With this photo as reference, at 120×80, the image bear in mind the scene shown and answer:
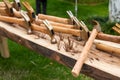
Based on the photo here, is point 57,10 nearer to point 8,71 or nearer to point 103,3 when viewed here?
point 103,3

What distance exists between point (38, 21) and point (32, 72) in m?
1.12

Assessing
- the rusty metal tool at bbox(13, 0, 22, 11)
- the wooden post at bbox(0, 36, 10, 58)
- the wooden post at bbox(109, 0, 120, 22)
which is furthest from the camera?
the wooden post at bbox(109, 0, 120, 22)

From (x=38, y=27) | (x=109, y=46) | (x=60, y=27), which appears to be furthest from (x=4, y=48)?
(x=109, y=46)

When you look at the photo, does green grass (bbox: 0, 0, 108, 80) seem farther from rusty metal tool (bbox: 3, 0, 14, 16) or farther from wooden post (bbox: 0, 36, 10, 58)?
rusty metal tool (bbox: 3, 0, 14, 16)

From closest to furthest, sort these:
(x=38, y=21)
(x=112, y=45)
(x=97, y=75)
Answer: (x=97, y=75), (x=112, y=45), (x=38, y=21)

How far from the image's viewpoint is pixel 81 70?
2301 millimetres

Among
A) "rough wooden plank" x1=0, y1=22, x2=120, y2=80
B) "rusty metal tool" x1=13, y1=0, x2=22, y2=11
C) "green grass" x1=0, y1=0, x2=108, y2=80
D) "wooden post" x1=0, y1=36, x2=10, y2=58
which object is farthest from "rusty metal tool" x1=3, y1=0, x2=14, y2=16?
"wooden post" x1=0, y1=36, x2=10, y2=58

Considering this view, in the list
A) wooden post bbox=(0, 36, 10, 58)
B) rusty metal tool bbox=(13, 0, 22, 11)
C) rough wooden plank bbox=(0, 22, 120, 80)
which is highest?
rusty metal tool bbox=(13, 0, 22, 11)

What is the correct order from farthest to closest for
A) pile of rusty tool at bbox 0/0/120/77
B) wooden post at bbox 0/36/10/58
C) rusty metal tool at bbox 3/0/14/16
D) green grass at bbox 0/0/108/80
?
wooden post at bbox 0/36/10/58 < green grass at bbox 0/0/108/80 < rusty metal tool at bbox 3/0/14/16 < pile of rusty tool at bbox 0/0/120/77

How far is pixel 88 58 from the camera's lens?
2391 millimetres

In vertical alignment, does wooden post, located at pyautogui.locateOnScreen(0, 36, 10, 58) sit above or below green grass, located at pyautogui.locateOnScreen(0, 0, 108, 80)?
above

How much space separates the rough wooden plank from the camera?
7.16 feet

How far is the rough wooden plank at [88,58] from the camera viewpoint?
2181mm

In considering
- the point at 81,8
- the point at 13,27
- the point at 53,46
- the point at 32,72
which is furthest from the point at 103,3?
the point at 53,46
